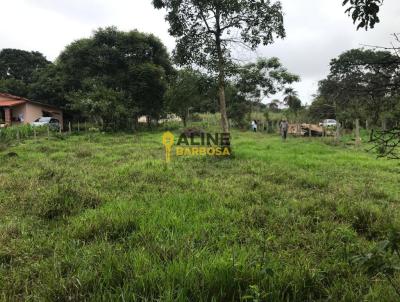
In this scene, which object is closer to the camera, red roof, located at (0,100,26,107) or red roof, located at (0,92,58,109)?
red roof, located at (0,100,26,107)

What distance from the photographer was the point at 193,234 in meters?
3.95

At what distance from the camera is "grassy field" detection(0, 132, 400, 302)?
2.69 meters

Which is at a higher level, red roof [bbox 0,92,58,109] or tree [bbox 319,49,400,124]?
red roof [bbox 0,92,58,109]

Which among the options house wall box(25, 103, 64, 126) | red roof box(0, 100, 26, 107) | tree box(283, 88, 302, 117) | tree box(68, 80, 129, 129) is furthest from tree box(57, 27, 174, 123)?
tree box(283, 88, 302, 117)

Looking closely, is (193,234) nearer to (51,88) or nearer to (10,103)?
Result: (10,103)

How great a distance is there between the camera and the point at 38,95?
2919 cm

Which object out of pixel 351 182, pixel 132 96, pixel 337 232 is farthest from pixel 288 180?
pixel 132 96

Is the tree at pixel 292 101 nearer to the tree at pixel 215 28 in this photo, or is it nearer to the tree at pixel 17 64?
the tree at pixel 215 28

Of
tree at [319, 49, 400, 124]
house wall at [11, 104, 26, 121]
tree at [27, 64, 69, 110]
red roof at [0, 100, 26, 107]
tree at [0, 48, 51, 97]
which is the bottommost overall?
tree at [319, 49, 400, 124]

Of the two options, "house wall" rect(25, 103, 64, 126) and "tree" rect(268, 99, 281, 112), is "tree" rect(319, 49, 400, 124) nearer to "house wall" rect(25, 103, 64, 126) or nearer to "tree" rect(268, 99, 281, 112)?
"house wall" rect(25, 103, 64, 126)

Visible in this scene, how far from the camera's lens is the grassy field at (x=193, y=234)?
2.69m

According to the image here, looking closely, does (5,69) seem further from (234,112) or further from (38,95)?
(234,112)

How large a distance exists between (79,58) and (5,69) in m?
19.6

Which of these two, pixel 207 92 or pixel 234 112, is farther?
pixel 234 112
